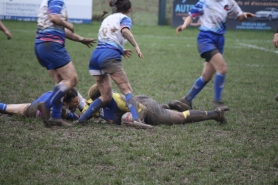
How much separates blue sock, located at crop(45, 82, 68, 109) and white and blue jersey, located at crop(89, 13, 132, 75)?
467 mm

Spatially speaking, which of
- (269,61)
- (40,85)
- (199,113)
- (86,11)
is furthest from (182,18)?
(199,113)

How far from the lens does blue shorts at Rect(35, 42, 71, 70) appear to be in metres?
6.67

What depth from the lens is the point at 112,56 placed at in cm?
677

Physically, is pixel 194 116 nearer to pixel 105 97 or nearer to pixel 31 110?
pixel 105 97

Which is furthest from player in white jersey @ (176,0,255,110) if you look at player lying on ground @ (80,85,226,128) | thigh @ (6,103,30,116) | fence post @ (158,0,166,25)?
fence post @ (158,0,166,25)

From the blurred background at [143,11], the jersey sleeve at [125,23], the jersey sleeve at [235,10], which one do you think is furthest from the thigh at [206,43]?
the blurred background at [143,11]

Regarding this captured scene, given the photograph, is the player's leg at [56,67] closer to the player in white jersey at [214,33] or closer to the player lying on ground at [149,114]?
the player lying on ground at [149,114]

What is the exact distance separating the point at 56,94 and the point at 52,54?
1.58ft

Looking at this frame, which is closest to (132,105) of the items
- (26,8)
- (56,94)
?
(56,94)

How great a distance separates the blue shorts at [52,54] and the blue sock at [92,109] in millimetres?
609

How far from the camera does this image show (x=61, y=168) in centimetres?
508

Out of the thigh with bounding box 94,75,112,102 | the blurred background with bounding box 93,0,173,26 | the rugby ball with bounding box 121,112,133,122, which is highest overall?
the thigh with bounding box 94,75,112,102

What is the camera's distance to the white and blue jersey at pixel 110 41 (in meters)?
6.77

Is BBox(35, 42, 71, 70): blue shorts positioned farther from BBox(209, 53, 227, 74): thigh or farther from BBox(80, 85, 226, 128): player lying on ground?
BBox(209, 53, 227, 74): thigh
